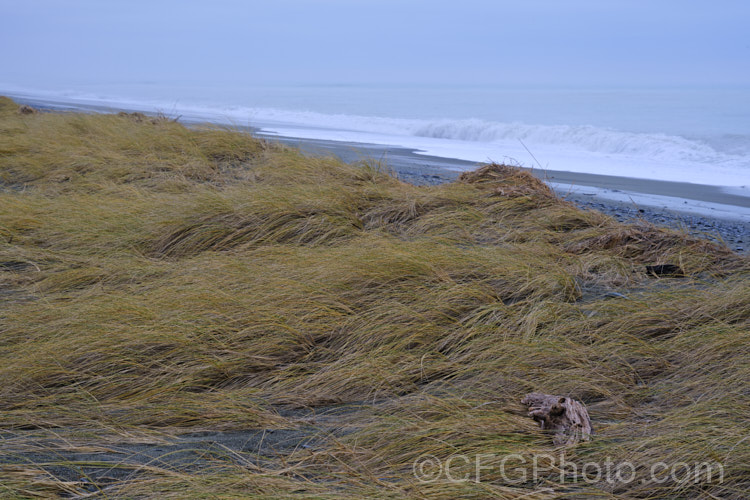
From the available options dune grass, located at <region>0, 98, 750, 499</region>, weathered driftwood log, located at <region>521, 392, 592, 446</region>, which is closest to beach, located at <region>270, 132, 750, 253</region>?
dune grass, located at <region>0, 98, 750, 499</region>

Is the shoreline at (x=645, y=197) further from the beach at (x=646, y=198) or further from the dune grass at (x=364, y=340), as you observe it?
the dune grass at (x=364, y=340)

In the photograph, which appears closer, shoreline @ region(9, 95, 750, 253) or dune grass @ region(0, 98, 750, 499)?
dune grass @ region(0, 98, 750, 499)

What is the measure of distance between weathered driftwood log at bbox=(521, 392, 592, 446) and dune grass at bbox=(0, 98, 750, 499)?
2.4 inches

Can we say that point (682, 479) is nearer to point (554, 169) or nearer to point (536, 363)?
point (536, 363)

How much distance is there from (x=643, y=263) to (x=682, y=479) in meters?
2.71

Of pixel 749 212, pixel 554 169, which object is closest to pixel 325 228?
pixel 749 212

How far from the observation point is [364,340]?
9.94 feet

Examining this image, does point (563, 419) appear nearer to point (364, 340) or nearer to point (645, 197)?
A: point (364, 340)

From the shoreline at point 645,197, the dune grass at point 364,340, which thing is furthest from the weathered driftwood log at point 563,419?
the shoreline at point 645,197

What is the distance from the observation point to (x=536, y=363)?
2.73 meters

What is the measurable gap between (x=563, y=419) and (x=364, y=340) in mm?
1110

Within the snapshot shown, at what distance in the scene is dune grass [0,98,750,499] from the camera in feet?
6.69

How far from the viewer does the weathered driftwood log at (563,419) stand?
2.13m

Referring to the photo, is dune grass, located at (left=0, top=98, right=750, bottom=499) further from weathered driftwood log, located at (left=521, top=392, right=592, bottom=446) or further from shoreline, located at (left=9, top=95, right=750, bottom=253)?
shoreline, located at (left=9, top=95, right=750, bottom=253)
